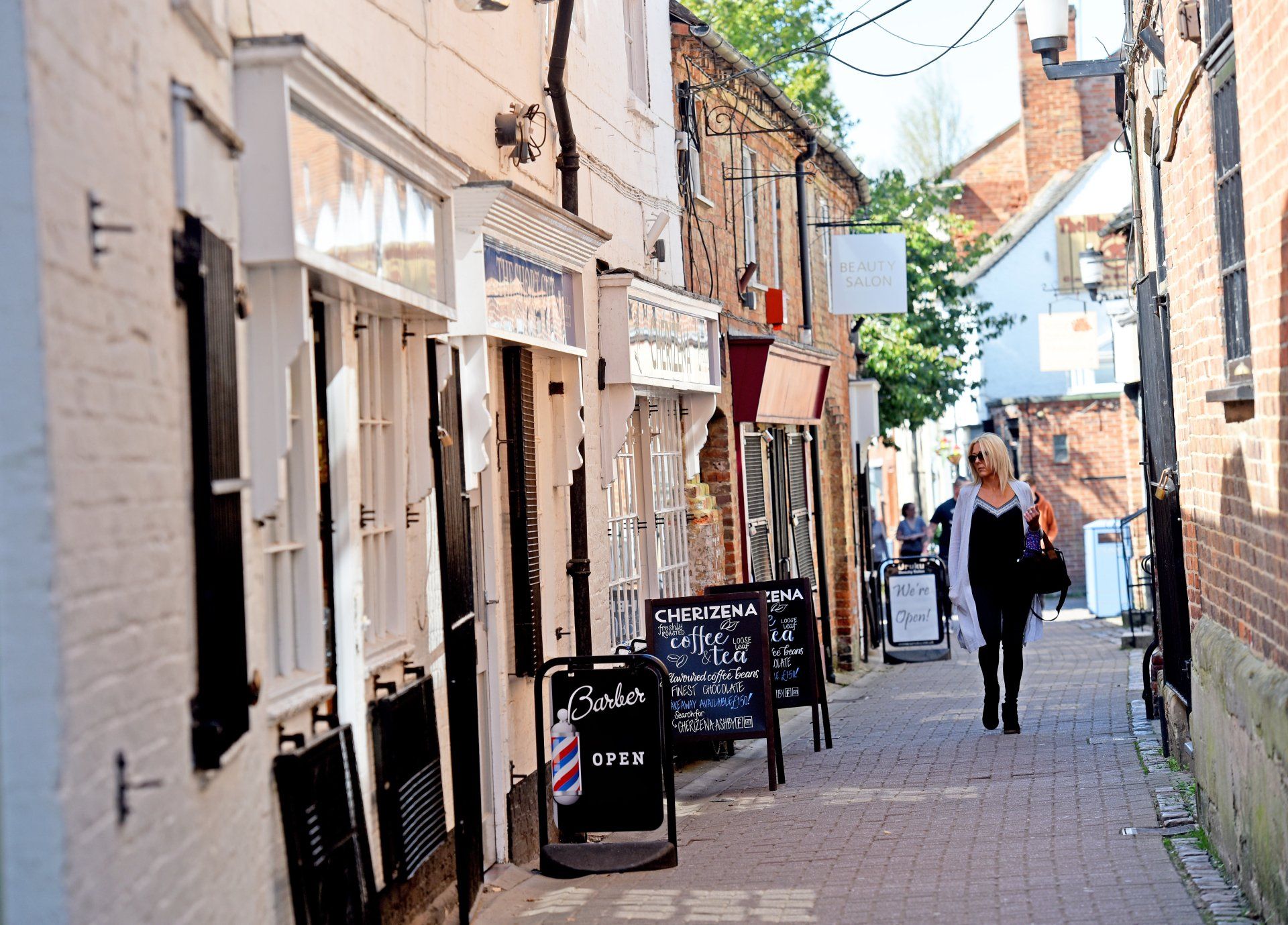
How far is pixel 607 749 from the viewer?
25.6 feet

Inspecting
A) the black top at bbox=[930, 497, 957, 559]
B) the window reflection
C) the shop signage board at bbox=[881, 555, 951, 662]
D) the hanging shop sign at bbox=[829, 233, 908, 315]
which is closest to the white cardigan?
the window reflection

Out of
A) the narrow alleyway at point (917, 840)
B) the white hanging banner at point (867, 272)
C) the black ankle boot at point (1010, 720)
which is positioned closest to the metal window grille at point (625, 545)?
the narrow alleyway at point (917, 840)

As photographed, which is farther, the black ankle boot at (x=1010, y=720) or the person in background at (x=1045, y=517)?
the person in background at (x=1045, y=517)

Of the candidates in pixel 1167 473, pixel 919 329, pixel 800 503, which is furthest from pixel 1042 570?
pixel 919 329

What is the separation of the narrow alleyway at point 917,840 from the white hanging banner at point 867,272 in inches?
274

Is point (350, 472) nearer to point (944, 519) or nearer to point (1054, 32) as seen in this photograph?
point (1054, 32)

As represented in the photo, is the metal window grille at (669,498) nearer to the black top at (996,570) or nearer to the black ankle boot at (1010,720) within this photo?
the black top at (996,570)

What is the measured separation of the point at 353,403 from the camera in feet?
19.0

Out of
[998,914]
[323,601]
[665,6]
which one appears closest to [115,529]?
[323,601]

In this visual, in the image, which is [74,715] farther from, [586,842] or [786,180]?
[786,180]

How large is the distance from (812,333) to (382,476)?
12938 mm

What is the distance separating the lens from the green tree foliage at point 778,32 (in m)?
27.3

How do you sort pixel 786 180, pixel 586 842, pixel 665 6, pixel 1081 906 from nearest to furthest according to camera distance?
1. pixel 1081 906
2. pixel 586 842
3. pixel 665 6
4. pixel 786 180

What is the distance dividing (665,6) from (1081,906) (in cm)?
852
